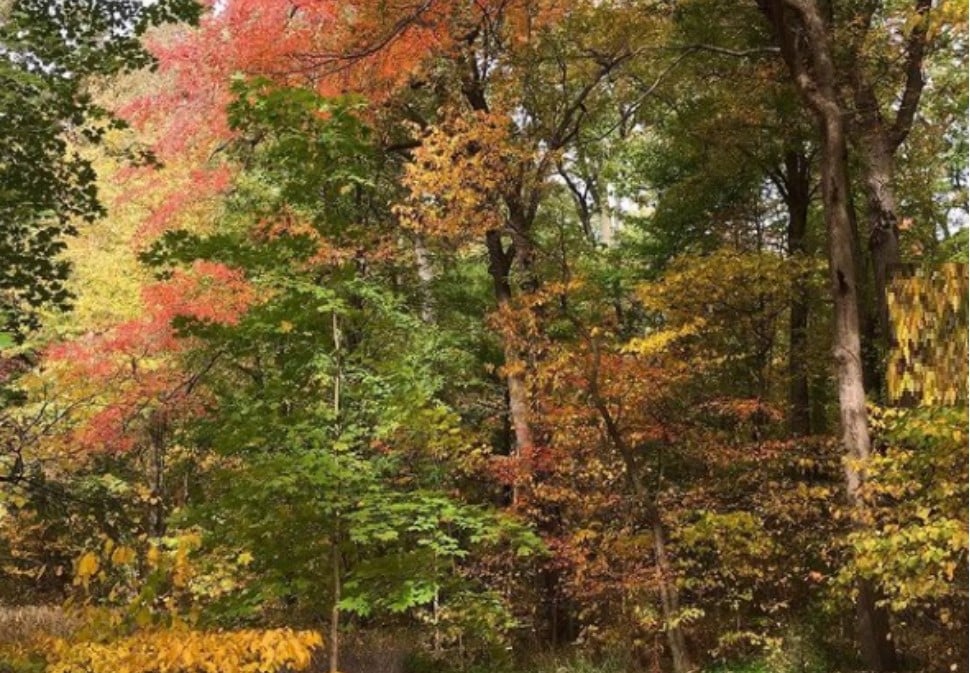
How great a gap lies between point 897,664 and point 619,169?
1116cm

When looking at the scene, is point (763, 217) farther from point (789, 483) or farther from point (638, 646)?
point (638, 646)

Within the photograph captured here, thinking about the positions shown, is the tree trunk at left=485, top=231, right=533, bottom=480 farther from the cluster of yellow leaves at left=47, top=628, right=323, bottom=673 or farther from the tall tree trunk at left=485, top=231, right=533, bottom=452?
the cluster of yellow leaves at left=47, top=628, right=323, bottom=673

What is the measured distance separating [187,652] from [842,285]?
7266 millimetres

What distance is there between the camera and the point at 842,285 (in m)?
8.50

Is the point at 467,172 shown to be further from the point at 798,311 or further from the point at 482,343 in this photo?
the point at 798,311

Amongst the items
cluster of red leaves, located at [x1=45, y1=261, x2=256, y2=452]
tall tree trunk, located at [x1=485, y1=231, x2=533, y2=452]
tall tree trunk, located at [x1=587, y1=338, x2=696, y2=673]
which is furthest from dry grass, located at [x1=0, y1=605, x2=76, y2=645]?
tall tree trunk, located at [x1=587, y1=338, x2=696, y2=673]

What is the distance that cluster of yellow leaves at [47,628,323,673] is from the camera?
4191 mm

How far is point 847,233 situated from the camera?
855 cm

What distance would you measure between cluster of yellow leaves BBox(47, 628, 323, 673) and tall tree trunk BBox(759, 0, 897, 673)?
614 cm

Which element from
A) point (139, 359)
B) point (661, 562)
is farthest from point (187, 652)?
point (139, 359)

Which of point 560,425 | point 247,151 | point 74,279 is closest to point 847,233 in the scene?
point 560,425

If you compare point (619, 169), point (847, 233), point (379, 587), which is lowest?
point (379, 587)

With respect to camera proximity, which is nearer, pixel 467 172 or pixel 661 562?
pixel 661 562

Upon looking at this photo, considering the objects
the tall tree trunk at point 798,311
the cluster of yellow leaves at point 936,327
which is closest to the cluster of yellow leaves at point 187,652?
the cluster of yellow leaves at point 936,327
